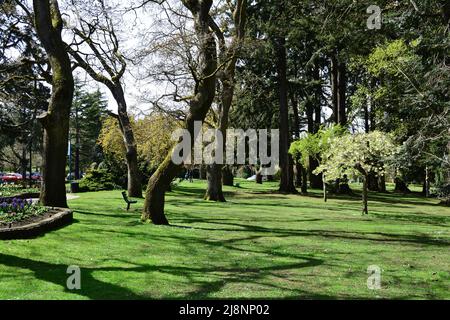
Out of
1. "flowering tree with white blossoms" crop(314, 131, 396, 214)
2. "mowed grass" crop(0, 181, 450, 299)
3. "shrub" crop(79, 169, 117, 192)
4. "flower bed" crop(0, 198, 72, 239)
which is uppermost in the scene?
"flowering tree with white blossoms" crop(314, 131, 396, 214)

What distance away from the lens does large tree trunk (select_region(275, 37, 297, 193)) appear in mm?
37469

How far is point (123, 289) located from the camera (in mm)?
6984

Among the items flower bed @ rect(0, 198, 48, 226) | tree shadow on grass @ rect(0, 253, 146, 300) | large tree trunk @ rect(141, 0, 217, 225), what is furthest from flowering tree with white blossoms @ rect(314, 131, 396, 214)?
tree shadow on grass @ rect(0, 253, 146, 300)

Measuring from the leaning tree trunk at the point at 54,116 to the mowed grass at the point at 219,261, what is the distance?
1.17 meters

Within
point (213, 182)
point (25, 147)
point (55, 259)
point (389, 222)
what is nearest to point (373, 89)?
point (213, 182)

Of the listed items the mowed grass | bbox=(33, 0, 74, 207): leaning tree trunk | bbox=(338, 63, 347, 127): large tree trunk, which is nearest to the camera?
the mowed grass

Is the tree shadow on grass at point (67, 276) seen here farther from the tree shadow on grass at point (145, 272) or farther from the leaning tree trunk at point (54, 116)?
the leaning tree trunk at point (54, 116)

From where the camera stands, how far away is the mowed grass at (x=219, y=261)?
23.2ft

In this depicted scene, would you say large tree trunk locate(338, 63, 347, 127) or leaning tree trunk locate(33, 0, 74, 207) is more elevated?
large tree trunk locate(338, 63, 347, 127)

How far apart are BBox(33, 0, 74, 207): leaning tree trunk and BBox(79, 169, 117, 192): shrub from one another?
710 inches

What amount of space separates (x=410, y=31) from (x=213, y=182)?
13.7 meters

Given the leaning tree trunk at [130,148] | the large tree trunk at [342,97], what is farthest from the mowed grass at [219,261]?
the large tree trunk at [342,97]

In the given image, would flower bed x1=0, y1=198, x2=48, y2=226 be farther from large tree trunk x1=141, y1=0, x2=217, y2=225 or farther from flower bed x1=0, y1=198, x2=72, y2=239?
large tree trunk x1=141, y1=0, x2=217, y2=225

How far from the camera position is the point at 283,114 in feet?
124
